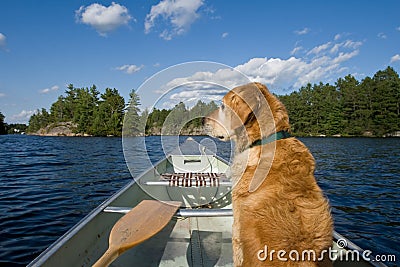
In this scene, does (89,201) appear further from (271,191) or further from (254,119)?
(271,191)

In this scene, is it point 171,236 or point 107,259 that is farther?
point 171,236

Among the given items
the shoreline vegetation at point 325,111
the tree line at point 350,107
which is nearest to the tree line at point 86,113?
the shoreline vegetation at point 325,111

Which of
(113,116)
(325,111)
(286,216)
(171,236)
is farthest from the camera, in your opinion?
(325,111)

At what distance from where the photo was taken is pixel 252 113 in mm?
2779

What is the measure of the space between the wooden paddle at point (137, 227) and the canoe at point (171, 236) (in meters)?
0.29

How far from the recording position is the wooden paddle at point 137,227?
8.86 feet

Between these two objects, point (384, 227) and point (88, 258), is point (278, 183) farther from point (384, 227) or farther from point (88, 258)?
point (384, 227)

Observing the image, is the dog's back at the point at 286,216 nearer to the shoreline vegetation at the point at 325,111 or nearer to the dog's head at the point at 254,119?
the dog's head at the point at 254,119

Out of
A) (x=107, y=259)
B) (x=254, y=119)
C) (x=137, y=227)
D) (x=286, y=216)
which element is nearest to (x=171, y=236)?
(x=137, y=227)

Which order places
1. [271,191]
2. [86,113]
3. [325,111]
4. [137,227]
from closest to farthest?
[271,191], [137,227], [325,111], [86,113]

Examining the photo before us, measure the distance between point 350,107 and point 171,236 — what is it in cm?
8060

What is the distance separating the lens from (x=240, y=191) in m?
2.55

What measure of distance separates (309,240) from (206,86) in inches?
88.0

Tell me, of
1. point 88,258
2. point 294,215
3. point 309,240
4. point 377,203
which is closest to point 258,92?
point 294,215
